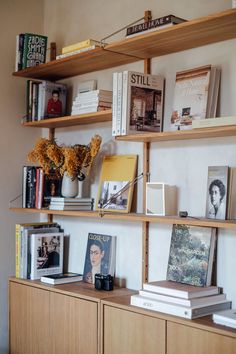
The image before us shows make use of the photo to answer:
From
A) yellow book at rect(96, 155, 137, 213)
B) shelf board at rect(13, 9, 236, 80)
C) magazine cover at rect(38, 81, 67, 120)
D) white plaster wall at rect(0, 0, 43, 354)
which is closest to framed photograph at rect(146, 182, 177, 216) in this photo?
yellow book at rect(96, 155, 137, 213)

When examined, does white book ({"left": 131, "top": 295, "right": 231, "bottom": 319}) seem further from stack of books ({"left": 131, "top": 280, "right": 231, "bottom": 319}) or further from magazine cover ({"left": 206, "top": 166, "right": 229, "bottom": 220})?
magazine cover ({"left": 206, "top": 166, "right": 229, "bottom": 220})

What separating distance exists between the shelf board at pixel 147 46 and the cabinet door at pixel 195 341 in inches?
46.7

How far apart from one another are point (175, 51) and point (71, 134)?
912 millimetres

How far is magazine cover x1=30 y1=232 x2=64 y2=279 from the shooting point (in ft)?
9.87

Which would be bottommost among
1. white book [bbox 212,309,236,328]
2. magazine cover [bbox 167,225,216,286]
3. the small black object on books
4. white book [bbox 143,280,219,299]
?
the small black object on books

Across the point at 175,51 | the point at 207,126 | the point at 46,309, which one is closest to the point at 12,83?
the point at 175,51

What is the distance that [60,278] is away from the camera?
115 inches

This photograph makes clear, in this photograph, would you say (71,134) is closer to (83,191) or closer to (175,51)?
(83,191)

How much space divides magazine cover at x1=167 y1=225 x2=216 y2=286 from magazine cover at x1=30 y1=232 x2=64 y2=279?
84 cm

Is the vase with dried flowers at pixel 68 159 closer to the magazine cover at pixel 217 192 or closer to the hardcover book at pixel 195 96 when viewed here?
the hardcover book at pixel 195 96

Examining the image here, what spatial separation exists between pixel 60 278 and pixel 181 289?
904 millimetres

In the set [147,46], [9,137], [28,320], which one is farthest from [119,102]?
[28,320]

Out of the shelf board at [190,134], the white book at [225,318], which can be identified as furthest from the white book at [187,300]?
the shelf board at [190,134]

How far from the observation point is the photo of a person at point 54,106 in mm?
3114
